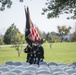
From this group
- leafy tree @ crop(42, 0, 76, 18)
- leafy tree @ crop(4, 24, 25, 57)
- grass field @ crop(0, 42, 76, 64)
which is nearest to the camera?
leafy tree @ crop(42, 0, 76, 18)

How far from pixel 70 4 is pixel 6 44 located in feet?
36.2

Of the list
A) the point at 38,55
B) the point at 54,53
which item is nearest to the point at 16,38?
the point at 54,53

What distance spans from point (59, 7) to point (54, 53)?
30.3ft

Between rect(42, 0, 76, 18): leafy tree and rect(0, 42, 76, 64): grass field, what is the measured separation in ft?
23.1

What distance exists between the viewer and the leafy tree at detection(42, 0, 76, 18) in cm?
1082

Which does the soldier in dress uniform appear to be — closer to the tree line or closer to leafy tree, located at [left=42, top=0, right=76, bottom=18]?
leafy tree, located at [left=42, top=0, right=76, bottom=18]

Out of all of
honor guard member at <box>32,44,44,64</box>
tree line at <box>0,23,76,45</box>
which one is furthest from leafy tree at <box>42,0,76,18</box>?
tree line at <box>0,23,76,45</box>

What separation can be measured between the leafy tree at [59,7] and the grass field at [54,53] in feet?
23.1

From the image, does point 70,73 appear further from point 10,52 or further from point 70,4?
point 10,52

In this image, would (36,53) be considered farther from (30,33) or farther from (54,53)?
(54,53)

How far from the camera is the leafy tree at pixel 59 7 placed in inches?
426

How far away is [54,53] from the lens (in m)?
20.5

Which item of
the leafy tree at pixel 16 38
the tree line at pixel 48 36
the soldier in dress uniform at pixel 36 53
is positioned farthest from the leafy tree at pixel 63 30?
the soldier in dress uniform at pixel 36 53

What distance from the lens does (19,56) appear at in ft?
63.2
